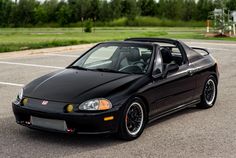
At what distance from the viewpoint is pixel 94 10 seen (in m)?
65.6

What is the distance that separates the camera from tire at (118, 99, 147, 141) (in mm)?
6211

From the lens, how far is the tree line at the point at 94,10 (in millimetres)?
60506

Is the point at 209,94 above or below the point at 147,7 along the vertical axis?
above

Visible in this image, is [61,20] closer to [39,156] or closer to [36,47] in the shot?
[36,47]

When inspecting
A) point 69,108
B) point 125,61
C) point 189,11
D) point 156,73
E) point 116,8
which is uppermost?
point 125,61

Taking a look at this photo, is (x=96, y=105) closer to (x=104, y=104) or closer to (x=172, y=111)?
(x=104, y=104)

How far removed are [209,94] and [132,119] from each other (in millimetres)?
2606

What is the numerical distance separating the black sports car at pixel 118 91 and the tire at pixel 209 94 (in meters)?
0.11

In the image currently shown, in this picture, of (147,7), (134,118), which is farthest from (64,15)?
(134,118)

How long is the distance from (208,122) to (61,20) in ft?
198

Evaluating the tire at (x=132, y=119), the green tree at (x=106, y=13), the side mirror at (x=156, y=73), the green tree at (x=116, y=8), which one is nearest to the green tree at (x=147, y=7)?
the green tree at (x=116, y=8)

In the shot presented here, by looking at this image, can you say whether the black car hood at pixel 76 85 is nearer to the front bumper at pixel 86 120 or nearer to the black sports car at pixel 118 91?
the black sports car at pixel 118 91

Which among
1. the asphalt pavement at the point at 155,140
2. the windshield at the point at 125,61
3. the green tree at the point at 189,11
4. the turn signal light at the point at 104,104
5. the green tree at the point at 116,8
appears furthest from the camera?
the green tree at the point at 116,8

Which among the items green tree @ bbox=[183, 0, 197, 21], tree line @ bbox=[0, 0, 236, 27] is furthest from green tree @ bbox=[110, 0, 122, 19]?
green tree @ bbox=[183, 0, 197, 21]
